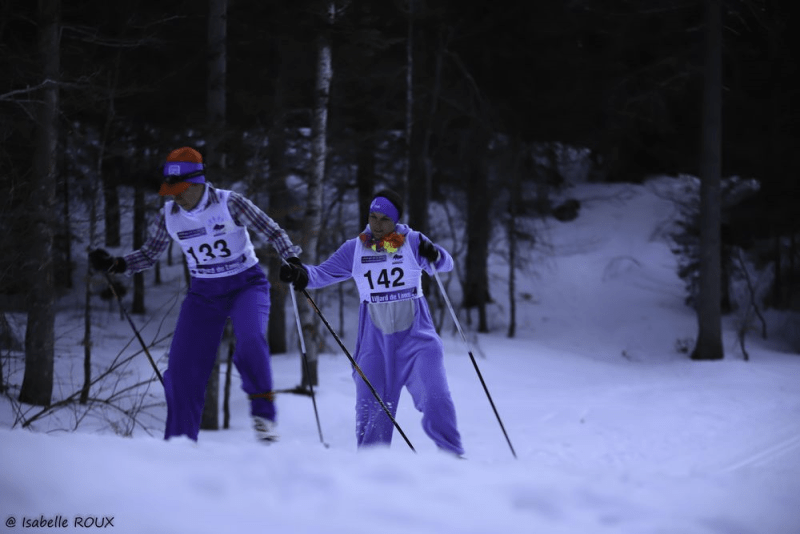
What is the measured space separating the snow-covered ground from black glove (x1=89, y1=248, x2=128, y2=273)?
3.96ft

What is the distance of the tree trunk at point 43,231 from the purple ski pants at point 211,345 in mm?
5420

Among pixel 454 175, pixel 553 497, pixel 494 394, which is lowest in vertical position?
pixel 494 394

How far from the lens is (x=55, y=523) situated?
2846 mm

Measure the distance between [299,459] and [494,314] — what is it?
2110 cm

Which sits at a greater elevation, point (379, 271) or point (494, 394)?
point (379, 271)

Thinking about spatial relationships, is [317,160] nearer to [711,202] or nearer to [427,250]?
[427,250]

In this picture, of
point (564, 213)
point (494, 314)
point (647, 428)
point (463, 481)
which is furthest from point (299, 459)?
point (564, 213)

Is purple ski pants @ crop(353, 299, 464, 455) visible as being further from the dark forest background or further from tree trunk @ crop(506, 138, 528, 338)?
tree trunk @ crop(506, 138, 528, 338)

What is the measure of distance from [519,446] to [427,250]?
6025mm

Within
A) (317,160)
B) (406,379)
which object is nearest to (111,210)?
(317,160)

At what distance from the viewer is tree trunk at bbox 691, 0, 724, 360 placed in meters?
17.6

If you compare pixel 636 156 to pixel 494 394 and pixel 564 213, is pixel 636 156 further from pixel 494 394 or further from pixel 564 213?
pixel 494 394

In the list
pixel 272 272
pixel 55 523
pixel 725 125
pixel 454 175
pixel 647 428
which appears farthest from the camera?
pixel 725 125

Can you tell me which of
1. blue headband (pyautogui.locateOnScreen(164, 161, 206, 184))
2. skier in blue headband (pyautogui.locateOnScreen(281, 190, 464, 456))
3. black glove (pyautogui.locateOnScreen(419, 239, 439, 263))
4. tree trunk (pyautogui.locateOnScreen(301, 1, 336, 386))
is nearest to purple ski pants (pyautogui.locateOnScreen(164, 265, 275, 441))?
skier in blue headband (pyautogui.locateOnScreen(281, 190, 464, 456))
